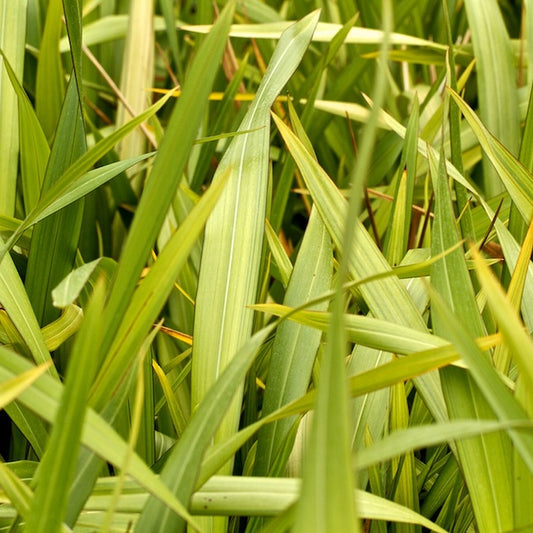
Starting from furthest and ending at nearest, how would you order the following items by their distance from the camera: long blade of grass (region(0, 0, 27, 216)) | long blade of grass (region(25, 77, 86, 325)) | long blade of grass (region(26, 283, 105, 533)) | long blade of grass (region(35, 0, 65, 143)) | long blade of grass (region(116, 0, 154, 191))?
long blade of grass (region(116, 0, 154, 191)) < long blade of grass (region(35, 0, 65, 143)) < long blade of grass (region(0, 0, 27, 216)) < long blade of grass (region(25, 77, 86, 325)) < long blade of grass (region(26, 283, 105, 533))

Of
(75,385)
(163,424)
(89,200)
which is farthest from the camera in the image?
(89,200)

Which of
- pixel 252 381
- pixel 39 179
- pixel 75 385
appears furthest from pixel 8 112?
pixel 75 385

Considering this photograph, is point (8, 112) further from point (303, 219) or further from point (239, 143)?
point (303, 219)

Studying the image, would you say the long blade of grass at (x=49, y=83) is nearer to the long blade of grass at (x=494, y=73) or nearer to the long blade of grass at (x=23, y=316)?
the long blade of grass at (x=23, y=316)

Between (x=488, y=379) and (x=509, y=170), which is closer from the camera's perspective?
(x=488, y=379)

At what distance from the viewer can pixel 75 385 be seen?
0.34 meters

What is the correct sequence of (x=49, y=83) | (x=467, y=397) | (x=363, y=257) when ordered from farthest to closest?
(x=49, y=83), (x=363, y=257), (x=467, y=397)

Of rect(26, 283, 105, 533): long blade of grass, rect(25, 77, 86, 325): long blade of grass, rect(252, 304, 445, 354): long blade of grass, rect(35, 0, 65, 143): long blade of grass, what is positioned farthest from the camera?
rect(35, 0, 65, 143): long blade of grass

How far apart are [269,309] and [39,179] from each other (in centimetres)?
30

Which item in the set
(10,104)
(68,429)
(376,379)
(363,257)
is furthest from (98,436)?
(10,104)

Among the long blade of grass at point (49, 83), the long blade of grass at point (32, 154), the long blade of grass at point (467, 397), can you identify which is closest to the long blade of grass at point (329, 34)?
the long blade of grass at point (49, 83)

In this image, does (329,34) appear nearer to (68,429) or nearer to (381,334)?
(381,334)

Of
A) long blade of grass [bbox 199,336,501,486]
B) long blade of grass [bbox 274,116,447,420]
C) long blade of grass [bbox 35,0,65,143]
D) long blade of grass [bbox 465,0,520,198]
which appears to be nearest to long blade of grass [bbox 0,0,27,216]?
long blade of grass [bbox 35,0,65,143]

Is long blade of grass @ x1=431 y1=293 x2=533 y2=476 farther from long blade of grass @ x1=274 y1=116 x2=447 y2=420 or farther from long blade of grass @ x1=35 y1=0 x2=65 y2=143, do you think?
long blade of grass @ x1=35 y1=0 x2=65 y2=143
